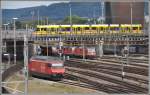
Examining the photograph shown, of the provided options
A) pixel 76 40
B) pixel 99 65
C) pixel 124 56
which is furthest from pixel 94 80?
pixel 76 40

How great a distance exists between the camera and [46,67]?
121 inches


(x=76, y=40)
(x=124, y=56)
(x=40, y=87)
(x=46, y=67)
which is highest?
(x=76, y=40)

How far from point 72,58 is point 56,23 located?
0.58 m

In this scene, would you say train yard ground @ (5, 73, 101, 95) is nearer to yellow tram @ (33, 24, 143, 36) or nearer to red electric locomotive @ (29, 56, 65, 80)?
red electric locomotive @ (29, 56, 65, 80)

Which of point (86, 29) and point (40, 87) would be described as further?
point (86, 29)

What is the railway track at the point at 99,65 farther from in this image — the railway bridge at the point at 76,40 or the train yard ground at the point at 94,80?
the railway bridge at the point at 76,40

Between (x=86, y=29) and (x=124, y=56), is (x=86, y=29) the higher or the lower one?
the higher one

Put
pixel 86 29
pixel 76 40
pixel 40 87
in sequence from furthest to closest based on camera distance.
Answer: pixel 86 29 < pixel 76 40 < pixel 40 87

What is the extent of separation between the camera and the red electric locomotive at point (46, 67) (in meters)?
2.87

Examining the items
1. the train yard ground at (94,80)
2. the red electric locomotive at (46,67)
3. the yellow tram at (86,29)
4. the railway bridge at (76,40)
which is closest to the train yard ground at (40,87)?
the train yard ground at (94,80)

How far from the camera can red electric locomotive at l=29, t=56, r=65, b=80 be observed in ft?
9.41

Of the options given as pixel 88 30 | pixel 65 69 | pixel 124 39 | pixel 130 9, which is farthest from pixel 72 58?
pixel 130 9

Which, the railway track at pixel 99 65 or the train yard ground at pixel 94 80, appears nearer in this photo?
the train yard ground at pixel 94 80

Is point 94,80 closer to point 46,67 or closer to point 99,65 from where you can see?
point 99,65
